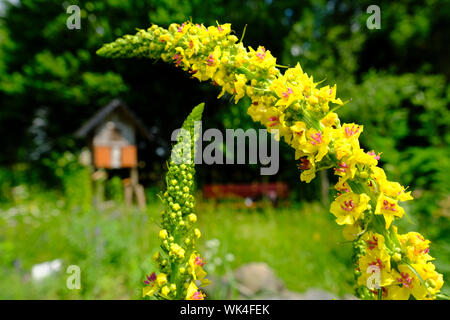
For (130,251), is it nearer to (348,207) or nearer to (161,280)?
(161,280)

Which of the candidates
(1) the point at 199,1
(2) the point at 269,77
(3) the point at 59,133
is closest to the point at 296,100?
(2) the point at 269,77

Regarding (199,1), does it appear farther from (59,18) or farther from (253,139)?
(59,18)

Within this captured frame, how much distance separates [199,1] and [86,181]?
220 inches

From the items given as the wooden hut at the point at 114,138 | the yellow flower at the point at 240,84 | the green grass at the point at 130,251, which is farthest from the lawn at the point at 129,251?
the yellow flower at the point at 240,84

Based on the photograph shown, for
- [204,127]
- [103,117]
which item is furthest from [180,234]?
[103,117]

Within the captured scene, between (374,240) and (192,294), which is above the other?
(374,240)

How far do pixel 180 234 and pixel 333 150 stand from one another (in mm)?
505

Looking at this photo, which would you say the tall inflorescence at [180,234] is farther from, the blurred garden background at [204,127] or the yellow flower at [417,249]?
the blurred garden background at [204,127]

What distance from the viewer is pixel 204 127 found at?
536 centimetres

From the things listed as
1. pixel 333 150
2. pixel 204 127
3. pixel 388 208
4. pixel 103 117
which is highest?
pixel 103 117

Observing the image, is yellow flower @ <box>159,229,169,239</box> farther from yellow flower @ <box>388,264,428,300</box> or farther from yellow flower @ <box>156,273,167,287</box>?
yellow flower @ <box>388,264,428,300</box>

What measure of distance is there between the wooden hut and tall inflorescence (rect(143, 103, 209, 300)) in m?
7.23

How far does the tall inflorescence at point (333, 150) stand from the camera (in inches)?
32.5
